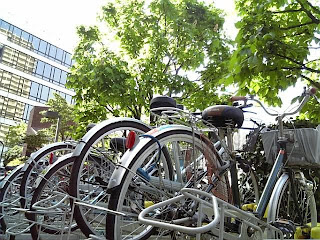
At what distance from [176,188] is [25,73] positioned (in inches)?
1599

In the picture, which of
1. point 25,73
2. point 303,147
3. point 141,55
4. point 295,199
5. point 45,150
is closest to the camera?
point 303,147

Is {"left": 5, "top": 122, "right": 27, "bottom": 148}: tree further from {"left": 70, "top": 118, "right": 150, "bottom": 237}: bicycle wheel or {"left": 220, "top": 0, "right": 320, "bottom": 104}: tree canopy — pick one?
{"left": 70, "top": 118, "right": 150, "bottom": 237}: bicycle wheel

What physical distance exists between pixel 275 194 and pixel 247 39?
249 cm

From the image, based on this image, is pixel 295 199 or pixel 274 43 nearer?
pixel 295 199

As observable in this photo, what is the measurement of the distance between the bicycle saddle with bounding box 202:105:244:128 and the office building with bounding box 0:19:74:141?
34.8 m

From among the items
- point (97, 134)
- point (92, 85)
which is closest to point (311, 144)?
point (97, 134)

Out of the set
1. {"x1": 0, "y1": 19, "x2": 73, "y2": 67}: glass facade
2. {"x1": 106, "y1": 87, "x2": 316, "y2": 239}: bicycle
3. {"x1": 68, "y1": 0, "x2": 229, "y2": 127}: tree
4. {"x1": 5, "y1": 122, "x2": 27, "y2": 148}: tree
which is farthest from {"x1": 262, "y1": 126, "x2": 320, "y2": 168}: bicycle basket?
{"x1": 0, "y1": 19, "x2": 73, "y2": 67}: glass facade

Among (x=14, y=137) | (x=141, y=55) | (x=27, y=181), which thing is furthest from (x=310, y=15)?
(x=14, y=137)

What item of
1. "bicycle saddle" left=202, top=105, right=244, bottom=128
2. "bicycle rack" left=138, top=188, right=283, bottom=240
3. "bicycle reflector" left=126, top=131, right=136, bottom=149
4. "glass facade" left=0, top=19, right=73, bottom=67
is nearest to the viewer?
"bicycle rack" left=138, top=188, right=283, bottom=240

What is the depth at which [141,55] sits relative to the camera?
36.9 ft

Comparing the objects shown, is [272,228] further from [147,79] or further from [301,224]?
[147,79]

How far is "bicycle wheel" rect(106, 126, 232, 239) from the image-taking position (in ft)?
7.23

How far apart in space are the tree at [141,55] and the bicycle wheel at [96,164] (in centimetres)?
690

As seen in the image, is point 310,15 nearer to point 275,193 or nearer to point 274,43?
point 274,43
